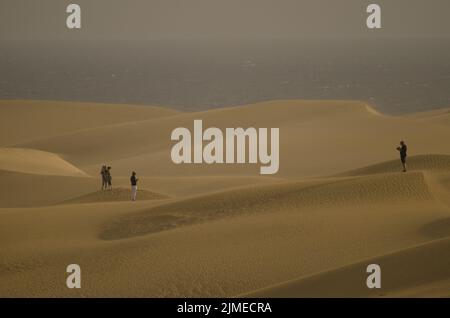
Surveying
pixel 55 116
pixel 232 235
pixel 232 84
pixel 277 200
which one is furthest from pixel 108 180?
pixel 232 84

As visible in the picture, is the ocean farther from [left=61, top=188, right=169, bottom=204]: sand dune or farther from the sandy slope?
the sandy slope

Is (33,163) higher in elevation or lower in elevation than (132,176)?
higher

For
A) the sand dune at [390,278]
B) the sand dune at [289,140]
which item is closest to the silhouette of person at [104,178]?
the sand dune at [289,140]

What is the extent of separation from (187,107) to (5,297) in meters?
74.0

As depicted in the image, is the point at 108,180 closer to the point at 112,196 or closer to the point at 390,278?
the point at 112,196

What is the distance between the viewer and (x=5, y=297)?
1752cm

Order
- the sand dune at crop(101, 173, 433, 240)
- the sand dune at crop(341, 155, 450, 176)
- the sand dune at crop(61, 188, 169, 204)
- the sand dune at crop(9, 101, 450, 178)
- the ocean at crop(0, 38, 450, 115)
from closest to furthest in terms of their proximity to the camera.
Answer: the sand dune at crop(101, 173, 433, 240), the sand dune at crop(341, 155, 450, 176), the sand dune at crop(61, 188, 169, 204), the sand dune at crop(9, 101, 450, 178), the ocean at crop(0, 38, 450, 115)

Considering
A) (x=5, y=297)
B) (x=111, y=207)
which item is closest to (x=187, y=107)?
(x=111, y=207)

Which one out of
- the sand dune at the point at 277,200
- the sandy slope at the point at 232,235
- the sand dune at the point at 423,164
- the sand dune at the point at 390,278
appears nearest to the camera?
the sand dune at the point at 390,278

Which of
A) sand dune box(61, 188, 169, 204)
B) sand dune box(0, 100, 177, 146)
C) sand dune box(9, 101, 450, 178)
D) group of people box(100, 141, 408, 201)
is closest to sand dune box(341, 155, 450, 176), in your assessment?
group of people box(100, 141, 408, 201)

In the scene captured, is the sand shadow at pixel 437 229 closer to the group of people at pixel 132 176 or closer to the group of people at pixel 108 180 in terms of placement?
the group of people at pixel 132 176

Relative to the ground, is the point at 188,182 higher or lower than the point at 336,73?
lower

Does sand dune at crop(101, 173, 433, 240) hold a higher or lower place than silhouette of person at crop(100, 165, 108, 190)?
lower

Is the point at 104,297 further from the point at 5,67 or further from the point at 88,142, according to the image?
the point at 5,67
